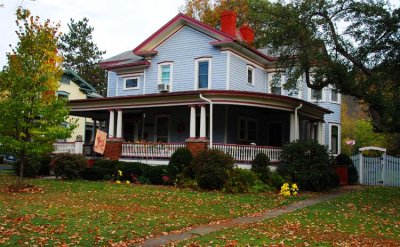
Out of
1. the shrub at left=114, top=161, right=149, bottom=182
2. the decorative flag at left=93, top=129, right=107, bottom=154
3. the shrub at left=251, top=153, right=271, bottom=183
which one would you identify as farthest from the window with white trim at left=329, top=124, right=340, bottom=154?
the decorative flag at left=93, top=129, right=107, bottom=154

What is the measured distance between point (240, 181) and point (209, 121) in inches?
223

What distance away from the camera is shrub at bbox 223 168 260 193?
56.4ft

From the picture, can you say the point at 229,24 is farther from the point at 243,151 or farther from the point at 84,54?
the point at 84,54

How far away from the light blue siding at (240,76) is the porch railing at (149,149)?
16.5 ft

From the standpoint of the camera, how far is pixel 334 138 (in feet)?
95.2

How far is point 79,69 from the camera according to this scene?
63.4m

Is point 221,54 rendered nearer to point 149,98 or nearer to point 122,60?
point 149,98

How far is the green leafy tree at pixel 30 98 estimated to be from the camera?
50.5 ft

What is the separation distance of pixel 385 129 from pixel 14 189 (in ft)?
45.6

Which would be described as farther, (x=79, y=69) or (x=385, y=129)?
(x=79, y=69)

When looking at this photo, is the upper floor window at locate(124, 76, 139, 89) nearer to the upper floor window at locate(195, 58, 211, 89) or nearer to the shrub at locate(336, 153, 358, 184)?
the upper floor window at locate(195, 58, 211, 89)

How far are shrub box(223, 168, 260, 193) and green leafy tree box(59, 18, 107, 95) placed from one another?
4788 cm

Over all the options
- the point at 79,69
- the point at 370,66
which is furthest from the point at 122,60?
the point at 79,69

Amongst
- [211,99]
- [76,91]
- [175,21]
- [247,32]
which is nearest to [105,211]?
[211,99]
